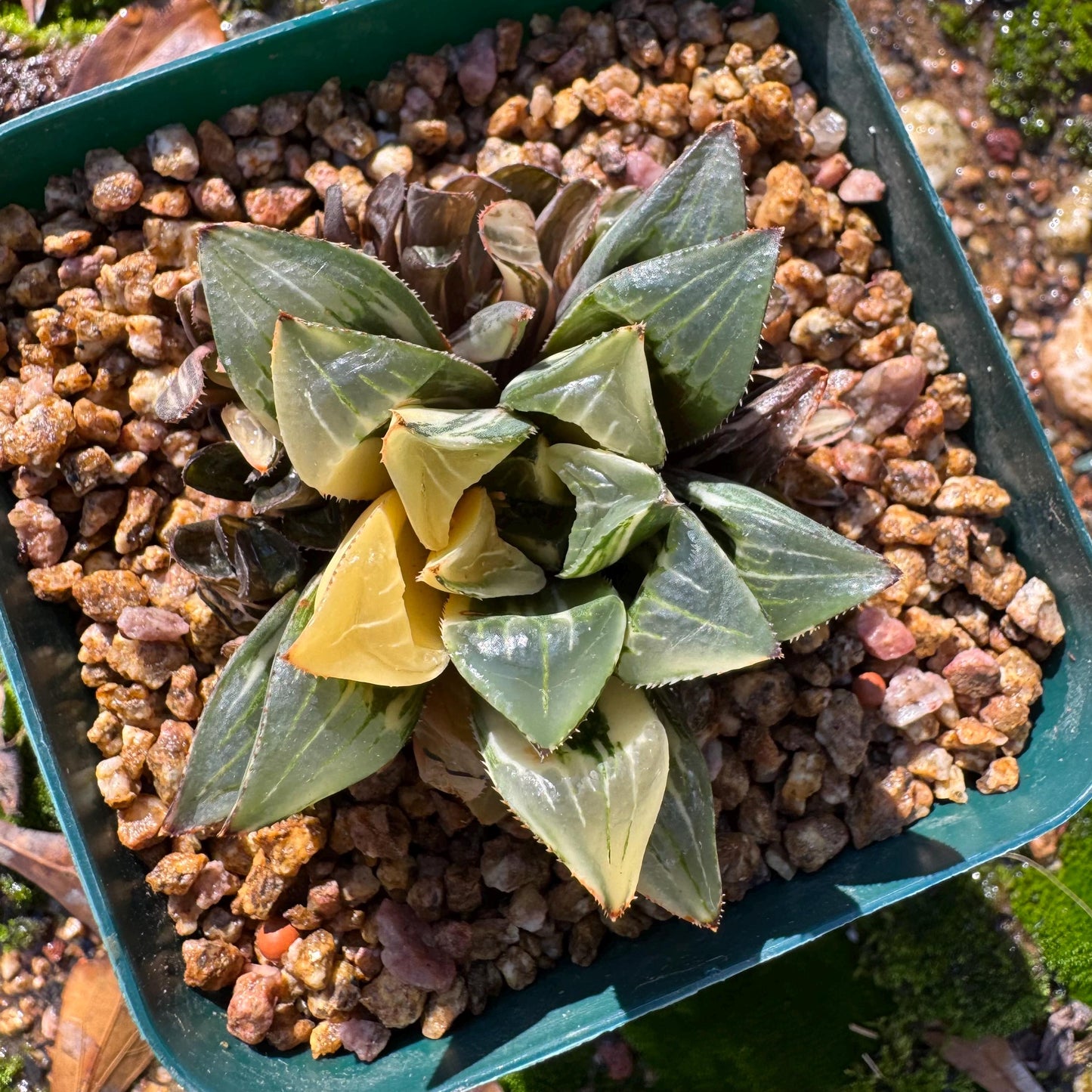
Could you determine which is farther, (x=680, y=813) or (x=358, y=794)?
(x=358, y=794)

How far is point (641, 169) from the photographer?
1680 millimetres

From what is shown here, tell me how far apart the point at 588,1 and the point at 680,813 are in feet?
4.09

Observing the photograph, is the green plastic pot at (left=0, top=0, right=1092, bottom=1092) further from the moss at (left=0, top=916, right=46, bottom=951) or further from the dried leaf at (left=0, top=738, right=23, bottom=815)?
the moss at (left=0, top=916, right=46, bottom=951)

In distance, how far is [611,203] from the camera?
148 centimetres

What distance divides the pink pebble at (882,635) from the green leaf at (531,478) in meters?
0.60

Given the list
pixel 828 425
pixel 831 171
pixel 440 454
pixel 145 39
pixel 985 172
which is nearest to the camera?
pixel 440 454

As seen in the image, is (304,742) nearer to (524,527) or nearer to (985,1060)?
(524,527)

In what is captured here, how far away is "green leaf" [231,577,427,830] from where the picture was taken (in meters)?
1.14

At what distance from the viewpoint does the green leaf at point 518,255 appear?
51.1 inches

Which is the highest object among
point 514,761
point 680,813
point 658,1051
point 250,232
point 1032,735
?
point 250,232

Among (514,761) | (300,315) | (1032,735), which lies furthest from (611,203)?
(1032,735)

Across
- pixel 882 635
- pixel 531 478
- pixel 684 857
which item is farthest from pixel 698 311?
pixel 882 635

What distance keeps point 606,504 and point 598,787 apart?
28 cm

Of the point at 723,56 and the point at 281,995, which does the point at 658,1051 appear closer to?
the point at 281,995
